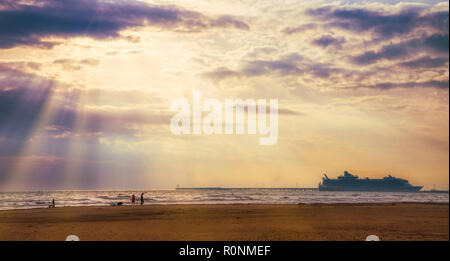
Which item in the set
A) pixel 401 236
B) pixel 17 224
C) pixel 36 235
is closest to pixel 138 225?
pixel 36 235

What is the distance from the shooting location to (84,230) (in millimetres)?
20375
